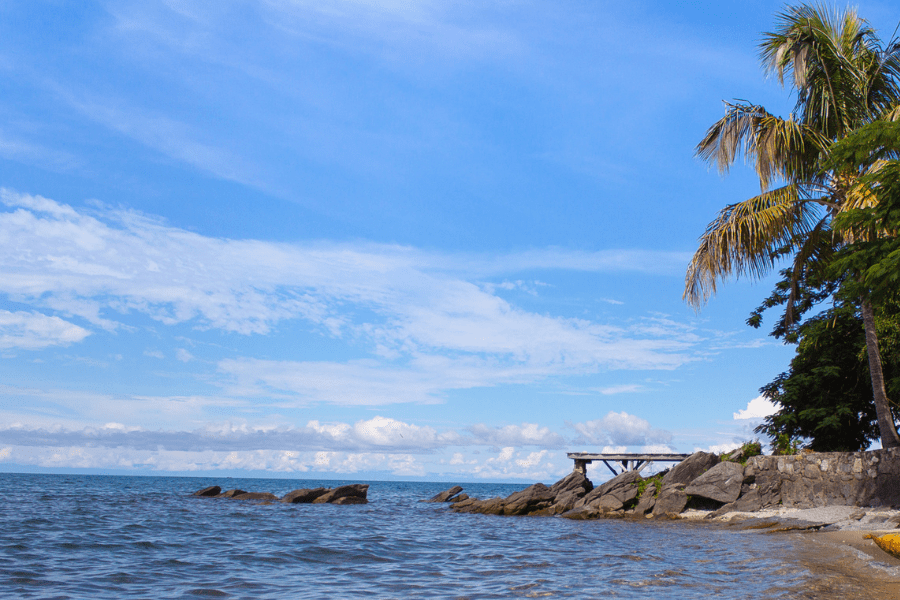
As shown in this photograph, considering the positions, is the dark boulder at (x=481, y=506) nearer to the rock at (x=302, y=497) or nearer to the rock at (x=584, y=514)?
the rock at (x=584, y=514)

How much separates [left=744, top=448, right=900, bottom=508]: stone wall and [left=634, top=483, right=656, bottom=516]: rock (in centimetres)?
415

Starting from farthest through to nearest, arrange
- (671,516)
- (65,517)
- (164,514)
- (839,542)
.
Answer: (164,514) → (65,517) → (671,516) → (839,542)

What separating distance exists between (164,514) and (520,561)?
757 inches

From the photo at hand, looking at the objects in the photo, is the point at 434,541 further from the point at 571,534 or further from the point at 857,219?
the point at 857,219

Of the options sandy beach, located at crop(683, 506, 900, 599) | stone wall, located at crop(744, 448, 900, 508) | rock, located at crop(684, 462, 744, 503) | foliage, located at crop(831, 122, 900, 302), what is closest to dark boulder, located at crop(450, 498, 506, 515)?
rock, located at crop(684, 462, 744, 503)

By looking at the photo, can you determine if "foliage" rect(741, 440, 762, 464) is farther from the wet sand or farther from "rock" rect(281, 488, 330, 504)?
"rock" rect(281, 488, 330, 504)

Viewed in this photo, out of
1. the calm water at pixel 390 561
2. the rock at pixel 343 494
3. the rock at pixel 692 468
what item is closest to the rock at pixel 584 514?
the calm water at pixel 390 561

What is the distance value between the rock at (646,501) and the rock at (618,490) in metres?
0.60

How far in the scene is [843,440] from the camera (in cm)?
2127

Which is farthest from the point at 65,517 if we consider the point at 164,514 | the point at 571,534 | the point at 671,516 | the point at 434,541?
the point at 671,516

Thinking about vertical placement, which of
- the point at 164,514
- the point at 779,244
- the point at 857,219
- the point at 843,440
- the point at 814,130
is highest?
the point at 814,130

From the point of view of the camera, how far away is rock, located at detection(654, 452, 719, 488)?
2262 cm

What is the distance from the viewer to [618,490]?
24.8 meters

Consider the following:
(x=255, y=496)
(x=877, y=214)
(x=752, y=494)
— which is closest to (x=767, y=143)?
(x=877, y=214)
